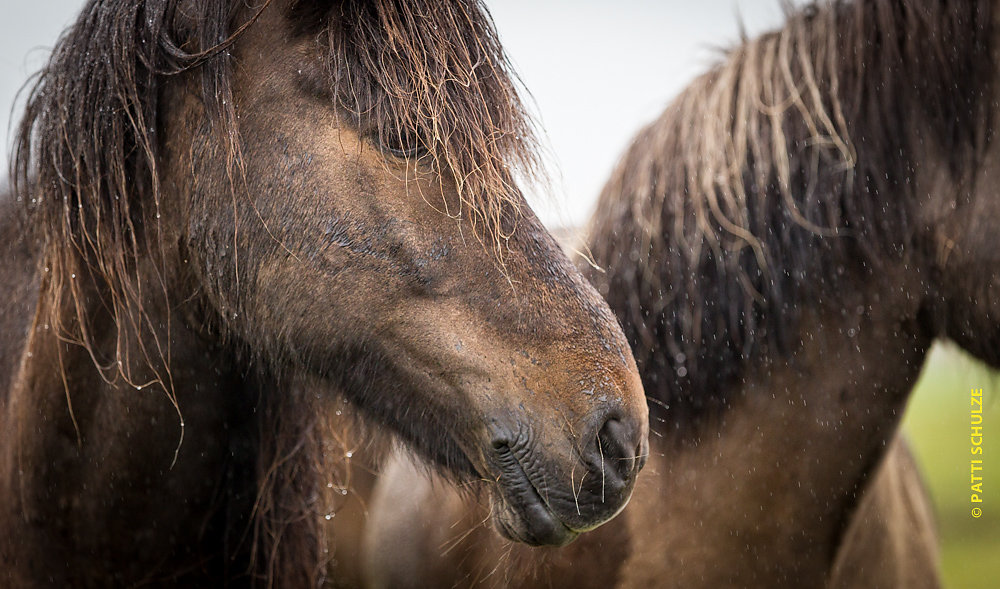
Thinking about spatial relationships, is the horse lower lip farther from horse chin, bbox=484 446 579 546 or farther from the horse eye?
the horse eye

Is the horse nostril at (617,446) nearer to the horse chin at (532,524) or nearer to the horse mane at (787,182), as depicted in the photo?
the horse chin at (532,524)

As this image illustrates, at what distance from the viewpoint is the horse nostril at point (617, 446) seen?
1415 mm

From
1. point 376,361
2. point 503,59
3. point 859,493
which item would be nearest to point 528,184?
point 503,59

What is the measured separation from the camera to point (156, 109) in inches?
63.8

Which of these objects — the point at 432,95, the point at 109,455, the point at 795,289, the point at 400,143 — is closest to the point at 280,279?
the point at 400,143

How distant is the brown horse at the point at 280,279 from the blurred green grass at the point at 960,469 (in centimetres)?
135

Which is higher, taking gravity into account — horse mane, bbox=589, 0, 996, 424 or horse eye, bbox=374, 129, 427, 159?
horse eye, bbox=374, 129, 427, 159

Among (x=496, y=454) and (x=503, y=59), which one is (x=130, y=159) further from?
(x=496, y=454)

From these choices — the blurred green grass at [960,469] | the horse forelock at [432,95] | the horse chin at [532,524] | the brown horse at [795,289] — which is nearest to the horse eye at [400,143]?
the horse forelock at [432,95]

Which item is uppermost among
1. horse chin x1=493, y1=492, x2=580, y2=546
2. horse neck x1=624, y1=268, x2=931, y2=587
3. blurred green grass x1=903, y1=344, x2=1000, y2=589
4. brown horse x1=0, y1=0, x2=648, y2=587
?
brown horse x1=0, y1=0, x2=648, y2=587

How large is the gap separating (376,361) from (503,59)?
0.71m

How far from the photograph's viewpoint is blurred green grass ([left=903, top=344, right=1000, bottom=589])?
7.90ft

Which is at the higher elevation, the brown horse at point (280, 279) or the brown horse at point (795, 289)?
the brown horse at point (280, 279)

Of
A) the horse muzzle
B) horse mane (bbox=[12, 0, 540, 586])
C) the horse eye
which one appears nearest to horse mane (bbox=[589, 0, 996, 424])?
horse mane (bbox=[12, 0, 540, 586])
